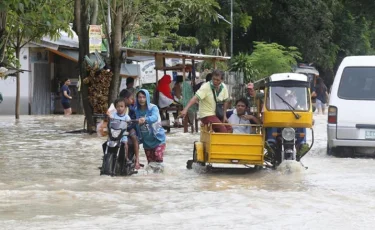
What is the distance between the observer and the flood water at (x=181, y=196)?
9.12 m

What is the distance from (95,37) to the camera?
66.7ft

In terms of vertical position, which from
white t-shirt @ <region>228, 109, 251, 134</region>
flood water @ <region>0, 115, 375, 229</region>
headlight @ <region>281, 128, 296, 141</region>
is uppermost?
white t-shirt @ <region>228, 109, 251, 134</region>

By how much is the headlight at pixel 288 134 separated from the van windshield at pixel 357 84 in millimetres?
3194

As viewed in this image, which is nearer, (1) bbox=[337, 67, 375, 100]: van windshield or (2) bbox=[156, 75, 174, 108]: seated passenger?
(1) bbox=[337, 67, 375, 100]: van windshield

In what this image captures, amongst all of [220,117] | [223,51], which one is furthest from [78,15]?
[223,51]

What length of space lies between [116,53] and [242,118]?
27.3 feet

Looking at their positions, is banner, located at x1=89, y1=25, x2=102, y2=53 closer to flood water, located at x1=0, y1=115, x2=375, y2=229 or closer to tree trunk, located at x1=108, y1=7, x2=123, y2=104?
tree trunk, located at x1=108, y1=7, x2=123, y2=104

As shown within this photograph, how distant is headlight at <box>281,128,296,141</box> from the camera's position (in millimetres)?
12898

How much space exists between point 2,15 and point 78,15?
12.4 feet

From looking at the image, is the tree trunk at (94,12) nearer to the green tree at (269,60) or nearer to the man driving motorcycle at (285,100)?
the man driving motorcycle at (285,100)

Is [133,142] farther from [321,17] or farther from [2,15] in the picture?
[321,17]

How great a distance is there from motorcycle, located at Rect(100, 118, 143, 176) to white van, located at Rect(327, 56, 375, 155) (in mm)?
4572

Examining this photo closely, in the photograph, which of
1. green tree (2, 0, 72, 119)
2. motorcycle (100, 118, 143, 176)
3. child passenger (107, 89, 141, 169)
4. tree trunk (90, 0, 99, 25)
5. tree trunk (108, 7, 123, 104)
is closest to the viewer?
motorcycle (100, 118, 143, 176)

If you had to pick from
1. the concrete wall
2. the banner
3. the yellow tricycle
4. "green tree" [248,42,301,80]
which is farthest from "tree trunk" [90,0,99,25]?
"green tree" [248,42,301,80]
